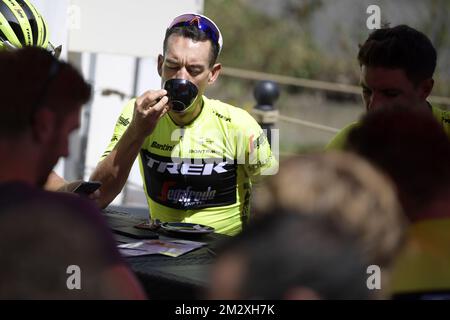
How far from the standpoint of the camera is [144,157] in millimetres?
3859

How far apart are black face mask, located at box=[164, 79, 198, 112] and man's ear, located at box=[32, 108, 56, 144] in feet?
5.85

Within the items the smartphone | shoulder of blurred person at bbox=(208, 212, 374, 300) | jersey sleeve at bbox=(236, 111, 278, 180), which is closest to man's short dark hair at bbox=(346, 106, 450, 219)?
shoulder of blurred person at bbox=(208, 212, 374, 300)

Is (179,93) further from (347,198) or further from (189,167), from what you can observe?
(347,198)

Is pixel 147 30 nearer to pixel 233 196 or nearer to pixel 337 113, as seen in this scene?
pixel 233 196

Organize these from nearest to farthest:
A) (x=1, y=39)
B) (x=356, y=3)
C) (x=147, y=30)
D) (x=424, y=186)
A: (x=424, y=186)
(x=1, y=39)
(x=147, y=30)
(x=356, y=3)

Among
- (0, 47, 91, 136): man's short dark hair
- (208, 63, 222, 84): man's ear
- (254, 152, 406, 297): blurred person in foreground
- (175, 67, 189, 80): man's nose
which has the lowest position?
(254, 152, 406, 297): blurred person in foreground

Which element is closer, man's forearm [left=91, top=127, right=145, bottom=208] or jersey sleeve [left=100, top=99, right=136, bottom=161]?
man's forearm [left=91, top=127, right=145, bottom=208]

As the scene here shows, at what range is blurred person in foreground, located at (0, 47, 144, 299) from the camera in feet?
4.86

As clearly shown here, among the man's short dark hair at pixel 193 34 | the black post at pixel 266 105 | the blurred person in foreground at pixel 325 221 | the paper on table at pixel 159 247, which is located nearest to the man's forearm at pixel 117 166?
the man's short dark hair at pixel 193 34

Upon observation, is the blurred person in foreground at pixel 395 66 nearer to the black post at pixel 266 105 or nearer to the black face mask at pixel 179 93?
the black face mask at pixel 179 93

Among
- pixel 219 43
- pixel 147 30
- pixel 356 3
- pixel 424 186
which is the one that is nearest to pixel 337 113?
pixel 356 3

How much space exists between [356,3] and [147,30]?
7867mm

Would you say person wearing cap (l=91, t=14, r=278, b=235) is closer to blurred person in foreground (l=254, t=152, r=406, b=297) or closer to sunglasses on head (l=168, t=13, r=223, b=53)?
sunglasses on head (l=168, t=13, r=223, b=53)

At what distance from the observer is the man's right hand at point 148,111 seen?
3.49 meters
